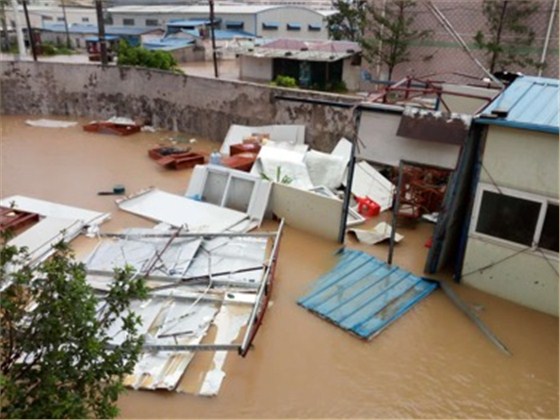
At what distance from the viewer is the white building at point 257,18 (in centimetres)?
3459

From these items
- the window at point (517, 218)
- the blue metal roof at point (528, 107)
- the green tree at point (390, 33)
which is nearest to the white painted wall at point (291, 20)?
the green tree at point (390, 33)

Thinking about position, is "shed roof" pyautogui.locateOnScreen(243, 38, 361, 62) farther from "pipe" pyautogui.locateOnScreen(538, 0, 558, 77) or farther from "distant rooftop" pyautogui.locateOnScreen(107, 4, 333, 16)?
"distant rooftop" pyautogui.locateOnScreen(107, 4, 333, 16)

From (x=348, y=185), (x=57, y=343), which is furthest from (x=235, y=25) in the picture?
(x=57, y=343)

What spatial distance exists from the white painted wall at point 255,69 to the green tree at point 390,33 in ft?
17.3

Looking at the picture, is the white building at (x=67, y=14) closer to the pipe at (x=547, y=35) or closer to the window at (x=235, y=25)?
the window at (x=235, y=25)

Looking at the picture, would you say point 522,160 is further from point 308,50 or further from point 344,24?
point 344,24

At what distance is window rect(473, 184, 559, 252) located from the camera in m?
6.75

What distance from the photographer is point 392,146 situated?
7.81 metres

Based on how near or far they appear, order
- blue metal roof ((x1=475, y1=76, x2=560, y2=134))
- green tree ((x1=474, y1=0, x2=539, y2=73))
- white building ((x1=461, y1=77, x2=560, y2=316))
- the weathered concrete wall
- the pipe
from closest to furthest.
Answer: blue metal roof ((x1=475, y1=76, x2=560, y2=134)) → white building ((x1=461, y1=77, x2=560, y2=316)) → the weathered concrete wall → the pipe → green tree ((x1=474, y1=0, x2=539, y2=73))

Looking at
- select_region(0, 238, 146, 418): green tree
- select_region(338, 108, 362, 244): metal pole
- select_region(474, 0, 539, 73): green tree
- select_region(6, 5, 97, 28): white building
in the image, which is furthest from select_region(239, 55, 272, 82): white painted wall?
select_region(6, 5, 97, 28): white building

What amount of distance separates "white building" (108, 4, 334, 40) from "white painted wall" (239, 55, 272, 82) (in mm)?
12906

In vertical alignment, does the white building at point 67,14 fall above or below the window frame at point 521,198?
above

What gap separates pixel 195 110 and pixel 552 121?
40.8ft

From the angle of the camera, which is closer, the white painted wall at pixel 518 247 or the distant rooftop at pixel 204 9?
the white painted wall at pixel 518 247
